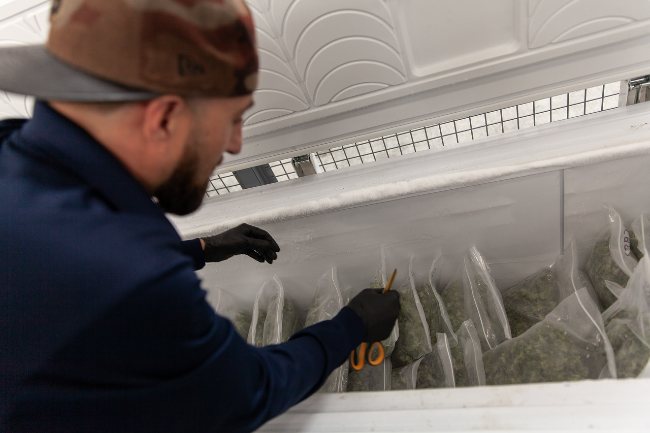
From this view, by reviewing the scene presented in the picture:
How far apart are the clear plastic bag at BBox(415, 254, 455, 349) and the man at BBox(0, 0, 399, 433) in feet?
1.61

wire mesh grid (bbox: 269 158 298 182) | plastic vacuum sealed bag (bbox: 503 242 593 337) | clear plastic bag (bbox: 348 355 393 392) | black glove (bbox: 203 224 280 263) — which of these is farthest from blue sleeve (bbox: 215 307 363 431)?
wire mesh grid (bbox: 269 158 298 182)

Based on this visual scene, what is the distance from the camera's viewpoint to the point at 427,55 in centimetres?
76

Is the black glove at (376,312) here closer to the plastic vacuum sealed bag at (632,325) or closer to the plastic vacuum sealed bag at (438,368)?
the plastic vacuum sealed bag at (438,368)

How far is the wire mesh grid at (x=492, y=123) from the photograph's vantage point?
0.96m

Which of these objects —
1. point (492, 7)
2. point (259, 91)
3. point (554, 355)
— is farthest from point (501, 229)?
point (259, 91)

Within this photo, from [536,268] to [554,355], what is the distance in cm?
30

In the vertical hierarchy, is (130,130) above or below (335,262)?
above

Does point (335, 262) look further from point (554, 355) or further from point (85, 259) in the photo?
point (85, 259)

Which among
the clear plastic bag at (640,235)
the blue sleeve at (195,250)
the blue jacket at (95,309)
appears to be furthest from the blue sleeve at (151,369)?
the clear plastic bag at (640,235)

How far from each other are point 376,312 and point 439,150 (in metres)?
0.40

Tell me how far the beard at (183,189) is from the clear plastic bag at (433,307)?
0.58 m

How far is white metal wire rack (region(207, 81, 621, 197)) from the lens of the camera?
0.96 metres

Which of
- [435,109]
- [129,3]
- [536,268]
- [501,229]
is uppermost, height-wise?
[129,3]

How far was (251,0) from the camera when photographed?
0.69m
